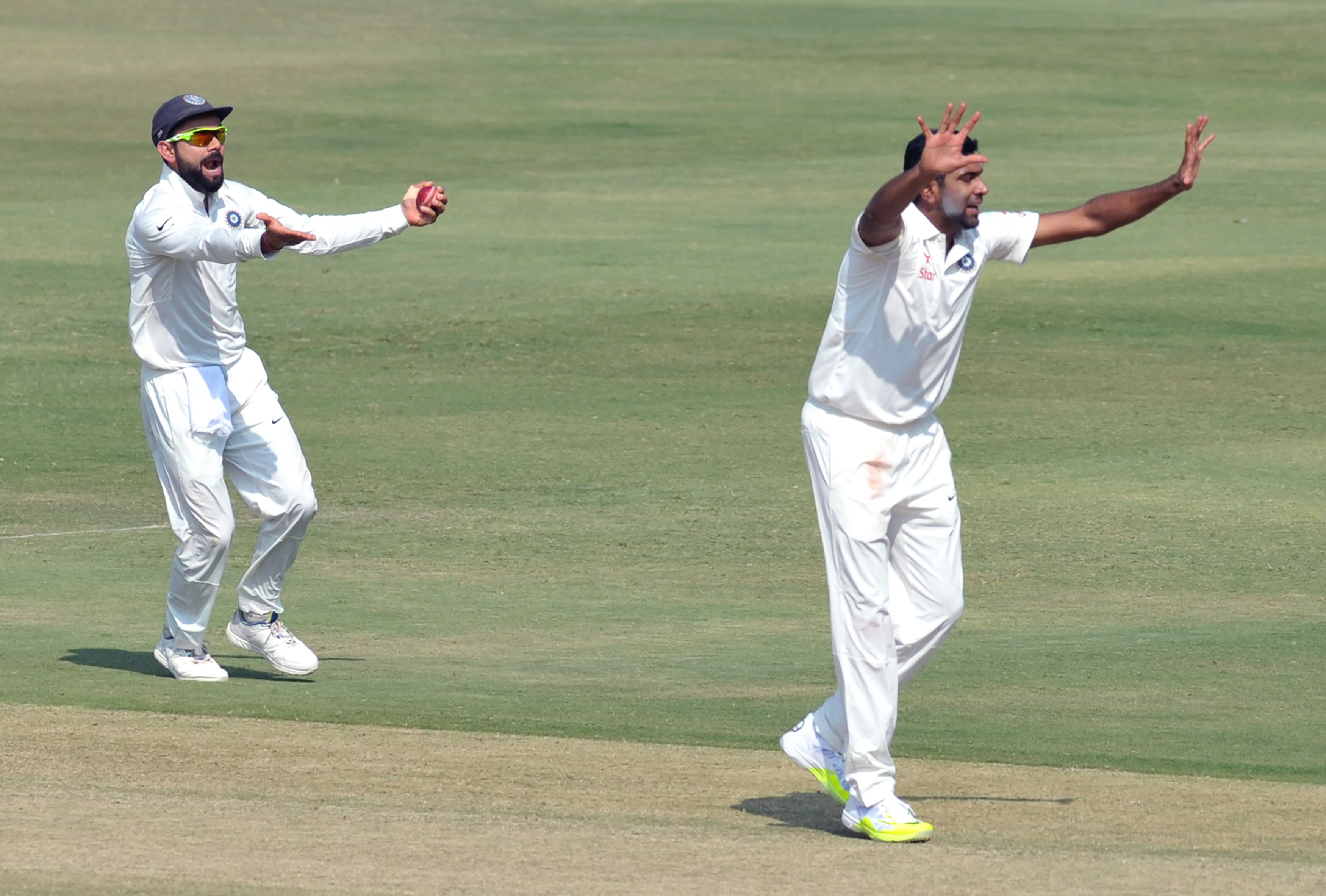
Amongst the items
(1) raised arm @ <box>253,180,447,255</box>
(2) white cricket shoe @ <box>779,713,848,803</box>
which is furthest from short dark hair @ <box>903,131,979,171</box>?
(1) raised arm @ <box>253,180,447,255</box>

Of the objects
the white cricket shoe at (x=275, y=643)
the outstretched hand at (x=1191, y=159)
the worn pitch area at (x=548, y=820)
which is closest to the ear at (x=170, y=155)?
the white cricket shoe at (x=275, y=643)

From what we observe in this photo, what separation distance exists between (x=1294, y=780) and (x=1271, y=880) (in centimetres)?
149

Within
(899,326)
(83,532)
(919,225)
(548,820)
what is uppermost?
(919,225)

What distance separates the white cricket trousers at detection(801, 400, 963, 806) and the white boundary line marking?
7.06m

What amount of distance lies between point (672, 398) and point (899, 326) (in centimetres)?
1051

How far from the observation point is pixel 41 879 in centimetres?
648

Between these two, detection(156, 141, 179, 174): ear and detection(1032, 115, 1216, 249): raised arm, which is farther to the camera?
detection(156, 141, 179, 174): ear

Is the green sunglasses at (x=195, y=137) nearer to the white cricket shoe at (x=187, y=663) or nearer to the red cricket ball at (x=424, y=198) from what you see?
the red cricket ball at (x=424, y=198)

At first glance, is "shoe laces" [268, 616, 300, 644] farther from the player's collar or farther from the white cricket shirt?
the player's collar

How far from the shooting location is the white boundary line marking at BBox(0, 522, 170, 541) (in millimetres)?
13438

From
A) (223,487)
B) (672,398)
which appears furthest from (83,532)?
(672,398)

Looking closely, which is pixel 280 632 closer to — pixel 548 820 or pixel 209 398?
pixel 209 398

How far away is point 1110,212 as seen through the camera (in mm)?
7973

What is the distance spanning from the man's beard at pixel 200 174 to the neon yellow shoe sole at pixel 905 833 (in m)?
4.33
